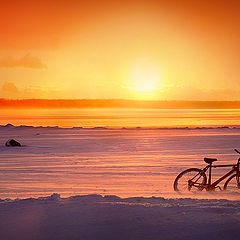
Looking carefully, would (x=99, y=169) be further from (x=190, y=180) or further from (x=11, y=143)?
(x=11, y=143)

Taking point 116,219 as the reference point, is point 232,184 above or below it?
above

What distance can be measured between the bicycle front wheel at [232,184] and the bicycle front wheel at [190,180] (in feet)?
2.19

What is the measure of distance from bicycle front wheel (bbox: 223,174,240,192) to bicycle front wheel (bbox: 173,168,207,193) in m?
0.67

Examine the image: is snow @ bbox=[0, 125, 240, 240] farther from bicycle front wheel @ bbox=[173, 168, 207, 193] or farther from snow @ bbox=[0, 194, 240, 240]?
bicycle front wheel @ bbox=[173, 168, 207, 193]

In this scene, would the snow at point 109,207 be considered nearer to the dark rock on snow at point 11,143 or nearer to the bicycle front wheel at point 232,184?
the bicycle front wheel at point 232,184

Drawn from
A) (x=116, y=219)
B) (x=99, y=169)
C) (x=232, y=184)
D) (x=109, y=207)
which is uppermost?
(x=99, y=169)

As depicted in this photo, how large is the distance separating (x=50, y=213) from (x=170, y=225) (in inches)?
76.5

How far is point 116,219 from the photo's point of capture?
6.14 metres

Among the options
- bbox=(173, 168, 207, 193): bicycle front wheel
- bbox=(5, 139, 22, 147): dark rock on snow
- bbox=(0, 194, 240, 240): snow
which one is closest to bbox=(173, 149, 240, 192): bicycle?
bbox=(173, 168, 207, 193): bicycle front wheel

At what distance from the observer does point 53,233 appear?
557 cm

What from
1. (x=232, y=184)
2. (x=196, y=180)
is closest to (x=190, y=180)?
(x=196, y=180)

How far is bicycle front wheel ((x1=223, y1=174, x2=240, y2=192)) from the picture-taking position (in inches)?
388

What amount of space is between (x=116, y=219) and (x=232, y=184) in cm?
536

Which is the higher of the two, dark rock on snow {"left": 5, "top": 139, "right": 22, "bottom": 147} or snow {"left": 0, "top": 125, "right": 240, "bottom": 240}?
dark rock on snow {"left": 5, "top": 139, "right": 22, "bottom": 147}
